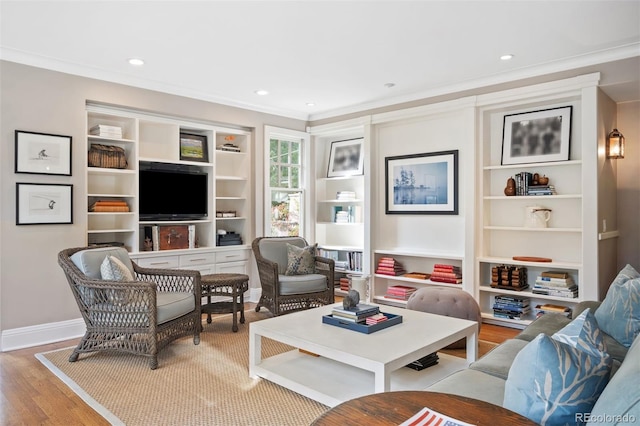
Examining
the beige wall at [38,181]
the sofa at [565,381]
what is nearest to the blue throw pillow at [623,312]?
the sofa at [565,381]

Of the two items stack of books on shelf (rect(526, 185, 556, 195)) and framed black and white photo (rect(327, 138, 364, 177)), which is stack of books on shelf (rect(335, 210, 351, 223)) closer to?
framed black and white photo (rect(327, 138, 364, 177))

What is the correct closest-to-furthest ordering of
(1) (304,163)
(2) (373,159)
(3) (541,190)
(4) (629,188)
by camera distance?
(3) (541,190) → (4) (629,188) → (2) (373,159) → (1) (304,163)

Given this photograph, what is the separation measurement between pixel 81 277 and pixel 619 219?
5.02m

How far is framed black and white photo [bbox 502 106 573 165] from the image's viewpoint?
13.6ft

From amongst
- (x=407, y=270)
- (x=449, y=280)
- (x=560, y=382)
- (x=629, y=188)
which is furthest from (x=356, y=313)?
(x=629, y=188)

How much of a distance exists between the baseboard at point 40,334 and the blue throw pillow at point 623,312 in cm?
424

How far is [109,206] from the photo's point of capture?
14.5 ft

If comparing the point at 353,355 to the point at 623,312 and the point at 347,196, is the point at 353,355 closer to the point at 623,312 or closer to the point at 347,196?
the point at 623,312

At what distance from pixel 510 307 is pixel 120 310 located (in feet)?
11.9

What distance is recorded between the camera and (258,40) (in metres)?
3.43

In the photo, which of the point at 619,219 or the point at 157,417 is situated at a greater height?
the point at 619,219

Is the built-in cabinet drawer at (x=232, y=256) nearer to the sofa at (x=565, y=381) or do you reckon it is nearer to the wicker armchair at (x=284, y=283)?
the wicker armchair at (x=284, y=283)

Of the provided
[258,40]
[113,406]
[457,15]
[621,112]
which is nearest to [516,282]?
[621,112]

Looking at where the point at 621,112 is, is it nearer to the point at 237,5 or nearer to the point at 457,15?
the point at 457,15
